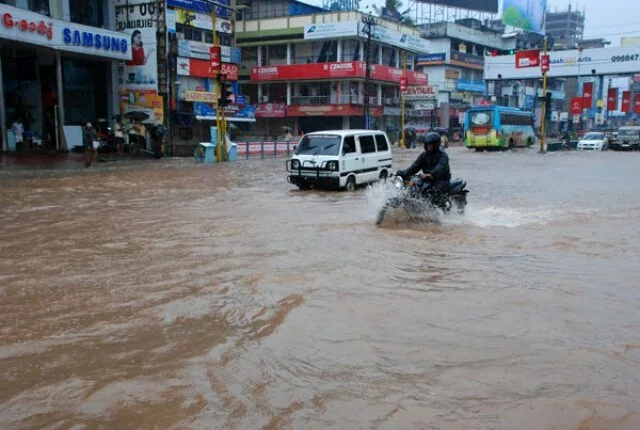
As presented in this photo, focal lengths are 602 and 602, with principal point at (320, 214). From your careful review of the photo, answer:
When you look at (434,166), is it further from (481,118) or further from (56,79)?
(481,118)

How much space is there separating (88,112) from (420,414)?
32265 mm

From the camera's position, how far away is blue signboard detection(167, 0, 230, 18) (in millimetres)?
37844

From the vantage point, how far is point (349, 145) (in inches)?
640

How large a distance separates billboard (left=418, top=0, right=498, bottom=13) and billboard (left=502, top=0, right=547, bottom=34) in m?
8.67

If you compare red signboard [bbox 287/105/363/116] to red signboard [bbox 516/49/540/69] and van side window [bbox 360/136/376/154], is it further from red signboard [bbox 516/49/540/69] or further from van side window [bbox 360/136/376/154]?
van side window [bbox 360/136/376/154]

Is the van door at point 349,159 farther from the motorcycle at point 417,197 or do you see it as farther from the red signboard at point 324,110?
the red signboard at point 324,110

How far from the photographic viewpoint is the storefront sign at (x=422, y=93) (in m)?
50.5

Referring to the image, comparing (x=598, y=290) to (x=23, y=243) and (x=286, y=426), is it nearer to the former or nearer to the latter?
(x=286, y=426)

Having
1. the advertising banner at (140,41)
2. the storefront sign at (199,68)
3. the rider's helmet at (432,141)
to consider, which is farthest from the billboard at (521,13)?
the rider's helmet at (432,141)

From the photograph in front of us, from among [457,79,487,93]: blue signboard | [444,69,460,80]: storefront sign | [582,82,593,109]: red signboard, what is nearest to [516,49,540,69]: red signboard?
→ [582,82,593,109]: red signboard

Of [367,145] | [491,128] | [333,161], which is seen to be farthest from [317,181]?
[491,128]

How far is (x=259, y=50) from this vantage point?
55125mm

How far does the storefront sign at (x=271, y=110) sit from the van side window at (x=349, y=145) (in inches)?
1456

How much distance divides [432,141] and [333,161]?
6085mm
